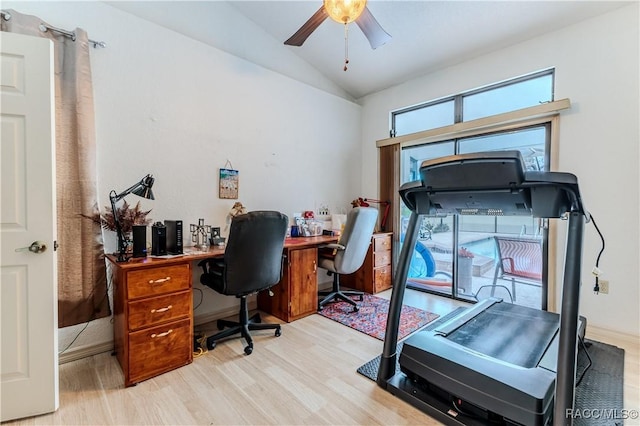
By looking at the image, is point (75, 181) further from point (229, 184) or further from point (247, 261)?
point (247, 261)

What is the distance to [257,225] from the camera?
2.21 metres

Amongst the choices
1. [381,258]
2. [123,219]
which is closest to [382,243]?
[381,258]

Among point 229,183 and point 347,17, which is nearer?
point 347,17

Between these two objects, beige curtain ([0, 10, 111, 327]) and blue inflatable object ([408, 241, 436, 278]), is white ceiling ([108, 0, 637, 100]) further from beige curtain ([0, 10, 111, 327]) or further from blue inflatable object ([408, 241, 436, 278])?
blue inflatable object ([408, 241, 436, 278])

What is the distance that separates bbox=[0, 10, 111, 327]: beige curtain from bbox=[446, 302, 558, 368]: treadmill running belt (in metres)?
2.79

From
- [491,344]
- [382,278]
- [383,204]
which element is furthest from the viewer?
[383,204]

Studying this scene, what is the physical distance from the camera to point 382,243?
13.1 feet

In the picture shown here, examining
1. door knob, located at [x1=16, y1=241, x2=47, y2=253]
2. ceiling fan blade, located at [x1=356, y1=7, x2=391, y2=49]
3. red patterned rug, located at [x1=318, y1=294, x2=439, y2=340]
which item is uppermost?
ceiling fan blade, located at [x1=356, y1=7, x2=391, y2=49]

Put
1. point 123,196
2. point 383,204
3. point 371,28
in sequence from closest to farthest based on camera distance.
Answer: point 123,196
point 371,28
point 383,204

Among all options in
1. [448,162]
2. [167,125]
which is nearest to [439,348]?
[448,162]

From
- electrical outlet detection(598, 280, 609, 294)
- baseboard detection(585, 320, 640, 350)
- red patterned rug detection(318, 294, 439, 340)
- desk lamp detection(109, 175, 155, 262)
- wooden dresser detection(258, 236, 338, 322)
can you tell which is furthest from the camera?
wooden dresser detection(258, 236, 338, 322)

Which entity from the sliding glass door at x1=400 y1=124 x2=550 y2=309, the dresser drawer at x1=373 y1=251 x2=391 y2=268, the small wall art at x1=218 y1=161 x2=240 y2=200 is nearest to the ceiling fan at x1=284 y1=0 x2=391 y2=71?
the small wall art at x1=218 y1=161 x2=240 y2=200

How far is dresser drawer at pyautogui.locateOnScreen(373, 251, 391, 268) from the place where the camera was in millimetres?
3876

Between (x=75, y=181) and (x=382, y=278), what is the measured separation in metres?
3.50
